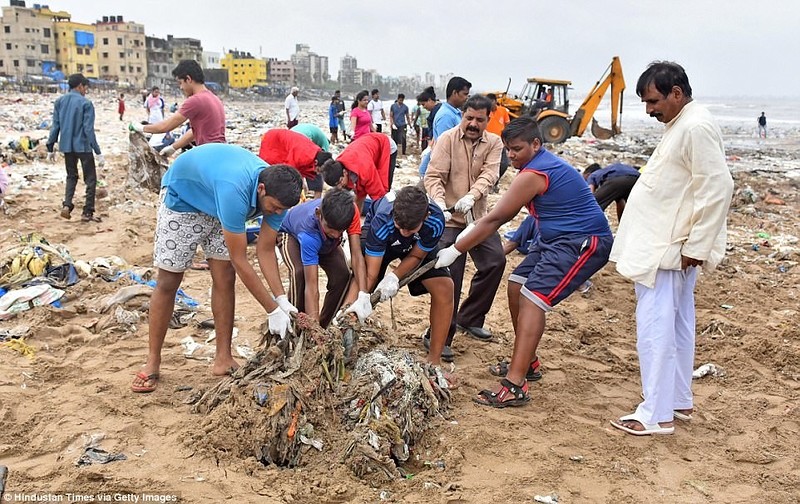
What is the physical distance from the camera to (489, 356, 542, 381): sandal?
3699mm

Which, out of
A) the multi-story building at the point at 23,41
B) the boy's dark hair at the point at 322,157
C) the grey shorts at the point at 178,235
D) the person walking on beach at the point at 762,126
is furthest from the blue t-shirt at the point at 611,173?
the multi-story building at the point at 23,41

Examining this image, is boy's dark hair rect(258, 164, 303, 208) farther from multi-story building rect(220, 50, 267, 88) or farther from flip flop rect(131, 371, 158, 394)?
multi-story building rect(220, 50, 267, 88)

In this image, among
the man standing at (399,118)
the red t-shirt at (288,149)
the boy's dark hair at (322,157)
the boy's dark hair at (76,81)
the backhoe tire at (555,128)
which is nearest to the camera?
the boy's dark hair at (322,157)

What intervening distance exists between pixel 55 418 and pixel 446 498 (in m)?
1.96

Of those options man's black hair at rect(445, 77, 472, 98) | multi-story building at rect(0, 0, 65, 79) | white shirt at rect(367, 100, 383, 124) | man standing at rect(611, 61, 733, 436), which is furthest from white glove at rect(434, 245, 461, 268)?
multi-story building at rect(0, 0, 65, 79)

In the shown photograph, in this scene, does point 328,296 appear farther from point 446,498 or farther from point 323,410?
point 446,498

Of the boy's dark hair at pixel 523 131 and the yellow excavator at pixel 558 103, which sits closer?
the boy's dark hair at pixel 523 131

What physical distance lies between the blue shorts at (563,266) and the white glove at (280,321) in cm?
127

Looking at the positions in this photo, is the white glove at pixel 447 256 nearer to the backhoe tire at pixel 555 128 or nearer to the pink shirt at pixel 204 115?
the pink shirt at pixel 204 115

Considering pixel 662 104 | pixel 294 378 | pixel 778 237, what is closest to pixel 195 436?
pixel 294 378

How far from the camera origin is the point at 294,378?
9.71 feet

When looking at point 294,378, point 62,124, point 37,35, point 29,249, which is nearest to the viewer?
point 294,378

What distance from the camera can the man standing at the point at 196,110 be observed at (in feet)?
16.5

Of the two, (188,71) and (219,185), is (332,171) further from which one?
(219,185)
